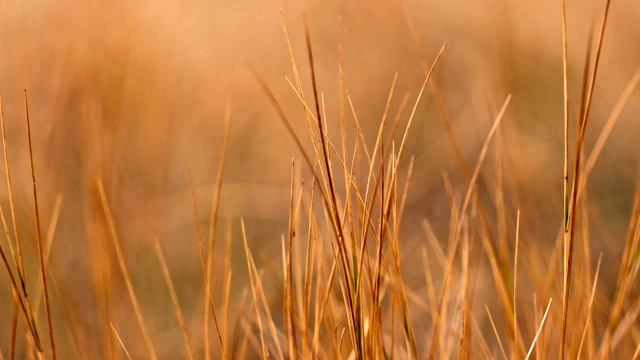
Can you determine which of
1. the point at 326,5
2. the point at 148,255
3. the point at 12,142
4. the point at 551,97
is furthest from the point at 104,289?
the point at 326,5

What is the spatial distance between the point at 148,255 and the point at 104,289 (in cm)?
88

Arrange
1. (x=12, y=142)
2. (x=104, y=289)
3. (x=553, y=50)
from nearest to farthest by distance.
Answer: (x=104, y=289) < (x=12, y=142) < (x=553, y=50)

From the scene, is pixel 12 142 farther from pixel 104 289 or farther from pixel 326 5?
pixel 104 289

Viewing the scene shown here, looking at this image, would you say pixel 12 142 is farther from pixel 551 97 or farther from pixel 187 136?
pixel 551 97

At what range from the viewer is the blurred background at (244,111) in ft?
5.16

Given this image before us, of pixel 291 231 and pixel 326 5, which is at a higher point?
pixel 326 5

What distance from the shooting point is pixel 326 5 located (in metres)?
2.53

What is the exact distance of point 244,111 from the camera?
2.16 metres

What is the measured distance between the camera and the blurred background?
1.57 meters

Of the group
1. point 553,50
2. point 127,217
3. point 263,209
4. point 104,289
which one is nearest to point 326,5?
point 553,50

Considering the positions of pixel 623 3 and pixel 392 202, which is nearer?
pixel 392 202

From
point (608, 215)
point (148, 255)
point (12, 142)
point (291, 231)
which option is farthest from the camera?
point (12, 142)

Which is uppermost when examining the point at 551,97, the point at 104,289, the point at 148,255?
the point at 551,97

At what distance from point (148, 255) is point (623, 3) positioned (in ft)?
4.98
